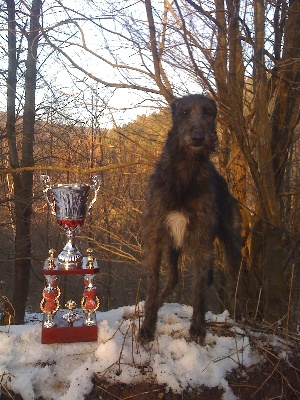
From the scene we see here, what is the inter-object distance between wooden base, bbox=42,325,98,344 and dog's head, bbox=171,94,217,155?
56.6 inches

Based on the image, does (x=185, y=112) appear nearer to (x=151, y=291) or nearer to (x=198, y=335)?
(x=151, y=291)

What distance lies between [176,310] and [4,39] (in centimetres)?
822

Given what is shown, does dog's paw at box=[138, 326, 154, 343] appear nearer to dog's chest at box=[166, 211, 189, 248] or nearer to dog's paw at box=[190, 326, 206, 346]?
dog's paw at box=[190, 326, 206, 346]

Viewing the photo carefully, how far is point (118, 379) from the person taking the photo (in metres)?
2.22

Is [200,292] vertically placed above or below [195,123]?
below

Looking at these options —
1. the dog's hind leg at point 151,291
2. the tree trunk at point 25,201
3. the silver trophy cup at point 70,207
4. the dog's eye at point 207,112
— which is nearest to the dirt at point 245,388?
the dog's hind leg at point 151,291

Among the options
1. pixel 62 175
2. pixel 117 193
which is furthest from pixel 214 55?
pixel 62 175

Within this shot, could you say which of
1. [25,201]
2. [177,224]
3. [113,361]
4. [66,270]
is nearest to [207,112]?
[177,224]

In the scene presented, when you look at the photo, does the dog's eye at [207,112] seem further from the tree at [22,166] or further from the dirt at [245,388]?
the tree at [22,166]

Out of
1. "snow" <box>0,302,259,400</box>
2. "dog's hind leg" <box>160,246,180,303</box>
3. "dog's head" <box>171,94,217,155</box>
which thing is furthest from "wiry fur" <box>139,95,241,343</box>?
"dog's hind leg" <box>160,246,180,303</box>

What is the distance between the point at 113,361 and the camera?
7.58 feet

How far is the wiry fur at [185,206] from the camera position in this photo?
8.74 ft

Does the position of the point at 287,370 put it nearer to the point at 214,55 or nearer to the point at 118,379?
the point at 118,379

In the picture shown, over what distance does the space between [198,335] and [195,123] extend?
59.0 inches
